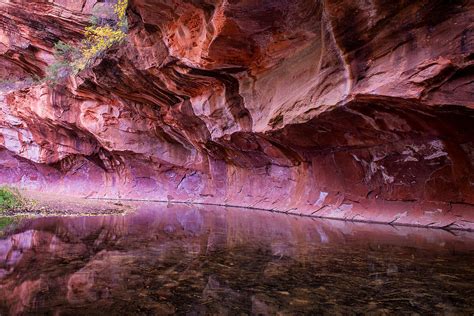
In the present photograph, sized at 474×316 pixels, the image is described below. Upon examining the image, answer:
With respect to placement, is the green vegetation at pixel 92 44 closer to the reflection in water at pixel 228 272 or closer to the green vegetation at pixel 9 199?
the green vegetation at pixel 9 199

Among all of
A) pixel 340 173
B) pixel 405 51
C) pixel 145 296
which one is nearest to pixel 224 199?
pixel 340 173

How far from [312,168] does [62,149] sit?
58.5 feet

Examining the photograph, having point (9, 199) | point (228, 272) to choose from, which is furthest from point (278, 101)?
point (9, 199)

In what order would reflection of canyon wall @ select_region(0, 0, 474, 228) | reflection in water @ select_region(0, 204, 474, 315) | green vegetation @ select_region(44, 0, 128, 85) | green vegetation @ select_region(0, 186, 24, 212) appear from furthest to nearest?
green vegetation @ select_region(44, 0, 128, 85)
green vegetation @ select_region(0, 186, 24, 212)
reflection of canyon wall @ select_region(0, 0, 474, 228)
reflection in water @ select_region(0, 204, 474, 315)

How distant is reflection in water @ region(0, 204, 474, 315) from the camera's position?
4.19 m

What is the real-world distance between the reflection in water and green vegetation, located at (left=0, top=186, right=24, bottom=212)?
4.00 m

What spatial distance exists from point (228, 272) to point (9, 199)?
35.0 feet

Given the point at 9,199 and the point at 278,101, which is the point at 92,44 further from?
the point at 278,101

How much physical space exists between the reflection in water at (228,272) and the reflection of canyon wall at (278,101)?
10.1 feet

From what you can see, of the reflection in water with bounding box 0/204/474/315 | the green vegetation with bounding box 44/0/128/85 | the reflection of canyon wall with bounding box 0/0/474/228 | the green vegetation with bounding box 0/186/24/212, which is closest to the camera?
the reflection in water with bounding box 0/204/474/315

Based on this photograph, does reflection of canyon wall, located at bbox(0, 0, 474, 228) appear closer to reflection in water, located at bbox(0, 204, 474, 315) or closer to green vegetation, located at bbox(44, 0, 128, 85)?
green vegetation, located at bbox(44, 0, 128, 85)

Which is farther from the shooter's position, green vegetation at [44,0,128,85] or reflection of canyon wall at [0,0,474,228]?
green vegetation at [44,0,128,85]

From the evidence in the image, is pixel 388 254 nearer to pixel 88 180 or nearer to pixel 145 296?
pixel 145 296

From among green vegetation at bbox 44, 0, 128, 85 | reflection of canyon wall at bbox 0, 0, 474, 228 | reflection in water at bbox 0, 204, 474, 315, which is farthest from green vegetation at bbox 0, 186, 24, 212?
green vegetation at bbox 44, 0, 128, 85
